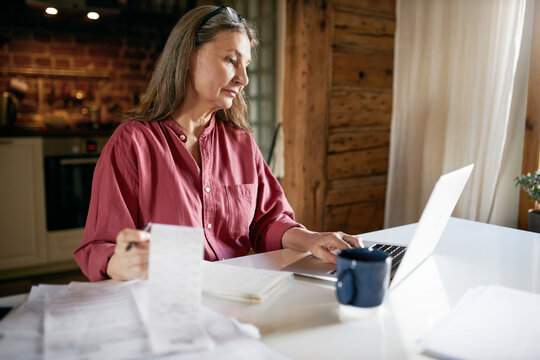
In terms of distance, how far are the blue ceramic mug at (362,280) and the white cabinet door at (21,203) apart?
9.58 ft

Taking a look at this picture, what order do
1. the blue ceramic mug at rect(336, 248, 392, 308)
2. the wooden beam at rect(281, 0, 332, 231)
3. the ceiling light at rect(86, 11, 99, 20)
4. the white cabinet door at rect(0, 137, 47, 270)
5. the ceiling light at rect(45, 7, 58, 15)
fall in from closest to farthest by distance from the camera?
the blue ceramic mug at rect(336, 248, 392, 308)
the wooden beam at rect(281, 0, 332, 231)
the white cabinet door at rect(0, 137, 47, 270)
the ceiling light at rect(45, 7, 58, 15)
the ceiling light at rect(86, 11, 99, 20)

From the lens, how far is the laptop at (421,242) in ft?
3.05

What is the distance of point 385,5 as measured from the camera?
3.28 meters

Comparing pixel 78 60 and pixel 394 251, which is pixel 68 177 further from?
pixel 394 251

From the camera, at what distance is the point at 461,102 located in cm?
282

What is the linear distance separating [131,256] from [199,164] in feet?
1.85

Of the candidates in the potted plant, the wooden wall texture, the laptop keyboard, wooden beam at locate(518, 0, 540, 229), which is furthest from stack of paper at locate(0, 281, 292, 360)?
the wooden wall texture

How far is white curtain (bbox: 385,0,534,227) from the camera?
255cm

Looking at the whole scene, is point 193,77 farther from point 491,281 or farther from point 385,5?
point 385,5

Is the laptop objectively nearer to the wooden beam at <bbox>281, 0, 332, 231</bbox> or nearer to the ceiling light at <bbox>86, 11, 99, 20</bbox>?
the wooden beam at <bbox>281, 0, 332, 231</bbox>

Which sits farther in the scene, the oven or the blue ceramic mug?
the oven

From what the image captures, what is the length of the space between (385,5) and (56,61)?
2594mm

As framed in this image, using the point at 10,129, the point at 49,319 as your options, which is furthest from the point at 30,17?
the point at 49,319

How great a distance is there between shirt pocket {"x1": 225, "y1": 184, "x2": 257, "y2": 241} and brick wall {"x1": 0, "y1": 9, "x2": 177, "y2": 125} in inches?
115
